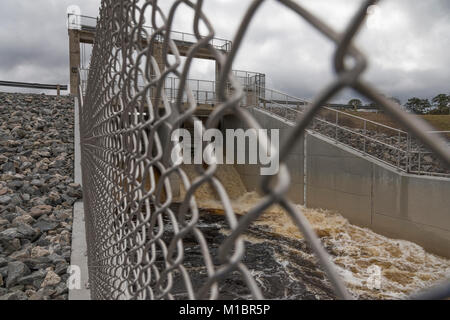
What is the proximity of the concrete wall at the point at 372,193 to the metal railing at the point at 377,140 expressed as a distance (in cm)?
25

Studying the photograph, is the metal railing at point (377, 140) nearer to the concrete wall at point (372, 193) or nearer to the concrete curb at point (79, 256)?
the concrete wall at point (372, 193)

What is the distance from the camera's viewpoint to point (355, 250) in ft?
25.4

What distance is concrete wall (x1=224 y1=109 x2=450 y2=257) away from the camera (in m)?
7.27

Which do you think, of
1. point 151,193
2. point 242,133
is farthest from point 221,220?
point 151,193

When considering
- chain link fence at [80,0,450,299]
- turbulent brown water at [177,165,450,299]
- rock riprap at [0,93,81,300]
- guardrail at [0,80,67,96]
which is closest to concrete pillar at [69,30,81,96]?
guardrail at [0,80,67,96]

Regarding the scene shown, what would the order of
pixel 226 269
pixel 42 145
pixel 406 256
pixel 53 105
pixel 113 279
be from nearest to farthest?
pixel 226 269 < pixel 113 279 < pixel 406 256 < pixel 42 145 < pixel 53 105

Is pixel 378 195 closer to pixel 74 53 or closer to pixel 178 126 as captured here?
pixel 178 126

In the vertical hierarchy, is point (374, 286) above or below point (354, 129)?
below

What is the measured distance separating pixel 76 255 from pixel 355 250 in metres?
6.49

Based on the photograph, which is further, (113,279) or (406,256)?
(406,256)

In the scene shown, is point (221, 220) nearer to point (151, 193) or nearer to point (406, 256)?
point (406, 256)

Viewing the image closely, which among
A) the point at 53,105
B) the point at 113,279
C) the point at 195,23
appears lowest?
the point at 113,279

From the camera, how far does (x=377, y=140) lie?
9.12 m

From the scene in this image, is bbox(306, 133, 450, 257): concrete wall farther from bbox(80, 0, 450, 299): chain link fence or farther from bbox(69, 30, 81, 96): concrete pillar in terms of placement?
bbox(69, 30, 81, 96): concrete pillar
